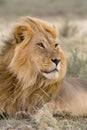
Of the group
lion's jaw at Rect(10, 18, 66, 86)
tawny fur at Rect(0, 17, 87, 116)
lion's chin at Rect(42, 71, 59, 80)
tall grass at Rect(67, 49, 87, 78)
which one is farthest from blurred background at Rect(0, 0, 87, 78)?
lion's chin at Rect(42, 71, 59, 80)

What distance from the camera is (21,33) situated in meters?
6.84

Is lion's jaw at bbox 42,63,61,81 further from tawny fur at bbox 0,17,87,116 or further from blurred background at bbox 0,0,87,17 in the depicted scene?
blurred background at bbox 0,0,87,17

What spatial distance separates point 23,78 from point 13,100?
280 millimetres

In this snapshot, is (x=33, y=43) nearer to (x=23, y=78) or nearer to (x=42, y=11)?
(x=23, y=78)

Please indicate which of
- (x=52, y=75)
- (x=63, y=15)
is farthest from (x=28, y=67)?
(x=63, y=15)

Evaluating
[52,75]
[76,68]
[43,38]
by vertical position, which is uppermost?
[43,38]

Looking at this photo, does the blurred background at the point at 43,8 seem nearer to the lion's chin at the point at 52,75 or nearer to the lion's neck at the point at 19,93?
the lion's neck at the point at 19,93

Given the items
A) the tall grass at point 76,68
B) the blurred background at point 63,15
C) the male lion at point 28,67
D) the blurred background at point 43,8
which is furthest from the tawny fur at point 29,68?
the blurred background at point 43,8

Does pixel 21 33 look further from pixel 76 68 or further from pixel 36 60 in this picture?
pixel 76 68

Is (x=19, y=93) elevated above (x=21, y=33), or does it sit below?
below

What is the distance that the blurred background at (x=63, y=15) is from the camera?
14188mm

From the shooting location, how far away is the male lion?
262 inches

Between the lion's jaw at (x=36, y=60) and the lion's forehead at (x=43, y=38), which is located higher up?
the lion's forehead at (x=43, y=38)

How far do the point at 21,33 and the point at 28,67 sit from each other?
0.39 m
